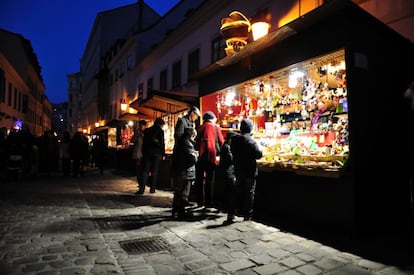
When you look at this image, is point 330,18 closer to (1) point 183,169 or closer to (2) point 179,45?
(1) point 183,169

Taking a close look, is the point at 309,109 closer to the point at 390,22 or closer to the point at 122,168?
the point at 390,22

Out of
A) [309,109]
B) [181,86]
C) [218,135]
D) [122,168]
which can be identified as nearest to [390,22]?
[309,109]

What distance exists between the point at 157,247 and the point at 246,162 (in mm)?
2234

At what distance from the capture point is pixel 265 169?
6289mm

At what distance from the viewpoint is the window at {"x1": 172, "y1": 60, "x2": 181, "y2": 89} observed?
701 inches

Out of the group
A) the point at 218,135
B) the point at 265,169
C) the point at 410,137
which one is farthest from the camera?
the point at 218,135

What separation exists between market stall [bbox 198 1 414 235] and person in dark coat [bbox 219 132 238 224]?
31.5 inches

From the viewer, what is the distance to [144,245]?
4281mm

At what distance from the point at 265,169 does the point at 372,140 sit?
7.01 ft

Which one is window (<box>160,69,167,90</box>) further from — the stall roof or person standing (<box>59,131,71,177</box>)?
the stall roof

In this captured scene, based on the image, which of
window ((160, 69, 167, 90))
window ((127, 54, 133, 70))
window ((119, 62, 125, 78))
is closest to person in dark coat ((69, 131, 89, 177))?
window ((160, 69, 167, 90))

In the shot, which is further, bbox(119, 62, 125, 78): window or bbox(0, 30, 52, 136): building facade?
bbox(119, 62, 125, 78): window

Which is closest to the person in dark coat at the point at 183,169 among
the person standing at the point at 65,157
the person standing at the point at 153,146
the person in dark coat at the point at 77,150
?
the person standing at the point at 153,146

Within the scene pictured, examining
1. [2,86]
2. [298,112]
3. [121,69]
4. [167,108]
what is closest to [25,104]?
[2,86]
